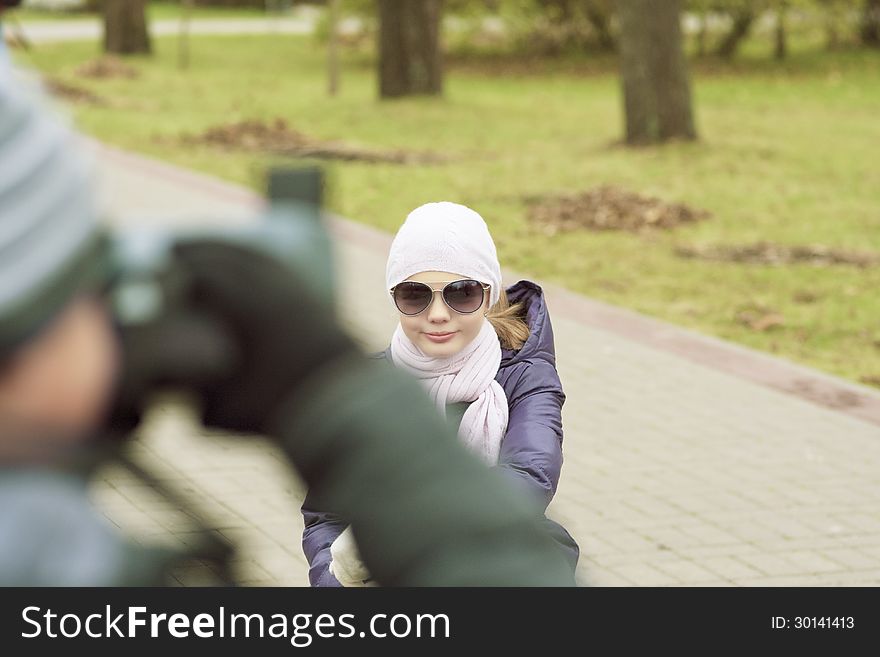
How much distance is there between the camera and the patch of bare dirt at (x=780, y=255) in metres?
11.7

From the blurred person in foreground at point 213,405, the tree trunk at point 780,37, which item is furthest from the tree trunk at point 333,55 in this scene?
the blurred person in foreground at point 213,405

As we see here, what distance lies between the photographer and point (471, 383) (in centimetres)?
321

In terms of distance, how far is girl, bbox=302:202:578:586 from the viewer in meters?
3.09

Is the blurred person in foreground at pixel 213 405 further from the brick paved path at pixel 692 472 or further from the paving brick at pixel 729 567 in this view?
the paving brick at pixel 729 567

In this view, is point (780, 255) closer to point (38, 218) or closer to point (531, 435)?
point (531, 435)

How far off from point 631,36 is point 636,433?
1079cm

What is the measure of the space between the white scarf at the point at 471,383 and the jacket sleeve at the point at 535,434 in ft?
0.11

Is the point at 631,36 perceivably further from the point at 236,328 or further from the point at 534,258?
the point at 236,328

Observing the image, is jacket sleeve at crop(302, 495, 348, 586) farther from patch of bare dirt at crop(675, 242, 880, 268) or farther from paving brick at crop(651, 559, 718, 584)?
patch of bare dirt at crop(675, 242, 880, 268)

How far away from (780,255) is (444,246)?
9.30 metres

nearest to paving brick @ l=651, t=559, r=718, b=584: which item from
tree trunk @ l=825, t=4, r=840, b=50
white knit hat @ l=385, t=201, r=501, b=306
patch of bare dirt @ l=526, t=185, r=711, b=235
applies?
white knit hat @ l=385, t=201, r=501, b=306

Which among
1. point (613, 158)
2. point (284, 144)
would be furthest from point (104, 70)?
point (613, 158)
